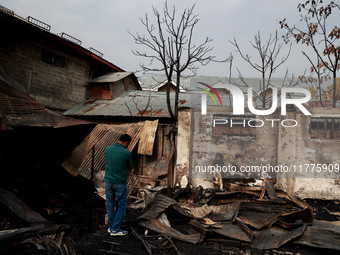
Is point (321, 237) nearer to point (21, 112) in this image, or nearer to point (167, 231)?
point (167, 231)

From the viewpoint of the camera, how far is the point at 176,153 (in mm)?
7598

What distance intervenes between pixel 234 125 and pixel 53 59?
1009 cm

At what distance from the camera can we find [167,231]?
14.8 ft

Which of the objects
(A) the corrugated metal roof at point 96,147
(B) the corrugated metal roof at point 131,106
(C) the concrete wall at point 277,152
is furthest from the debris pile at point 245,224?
(B) the corrugated metal roof at point 131,106

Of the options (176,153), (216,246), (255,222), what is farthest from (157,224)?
(176,153)

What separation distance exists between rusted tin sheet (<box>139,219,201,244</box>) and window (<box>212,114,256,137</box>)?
3.77m

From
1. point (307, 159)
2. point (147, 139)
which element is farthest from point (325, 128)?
point (147, 139)

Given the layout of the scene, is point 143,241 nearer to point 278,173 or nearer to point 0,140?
point 278,173

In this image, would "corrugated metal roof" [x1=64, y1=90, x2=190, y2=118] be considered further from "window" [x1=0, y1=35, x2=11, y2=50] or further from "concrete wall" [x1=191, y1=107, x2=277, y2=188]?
"window" [x1=0, y1=35, x2=11, y2=50]

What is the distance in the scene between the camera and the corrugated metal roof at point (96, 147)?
7.63 metres

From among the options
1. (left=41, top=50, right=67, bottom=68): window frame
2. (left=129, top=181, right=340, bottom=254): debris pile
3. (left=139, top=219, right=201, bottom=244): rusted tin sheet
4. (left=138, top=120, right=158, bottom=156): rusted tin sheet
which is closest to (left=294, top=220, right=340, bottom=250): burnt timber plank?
(left=129, top=181, right=340, bottom=254): debris pile

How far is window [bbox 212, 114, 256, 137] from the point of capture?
24.4ft

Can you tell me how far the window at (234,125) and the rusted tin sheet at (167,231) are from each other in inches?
149

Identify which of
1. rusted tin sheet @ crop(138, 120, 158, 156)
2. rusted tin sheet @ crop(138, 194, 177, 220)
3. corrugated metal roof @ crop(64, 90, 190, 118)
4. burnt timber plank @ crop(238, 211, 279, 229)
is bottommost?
burnt timber plank @ crop(238, 211, 279, 229)
